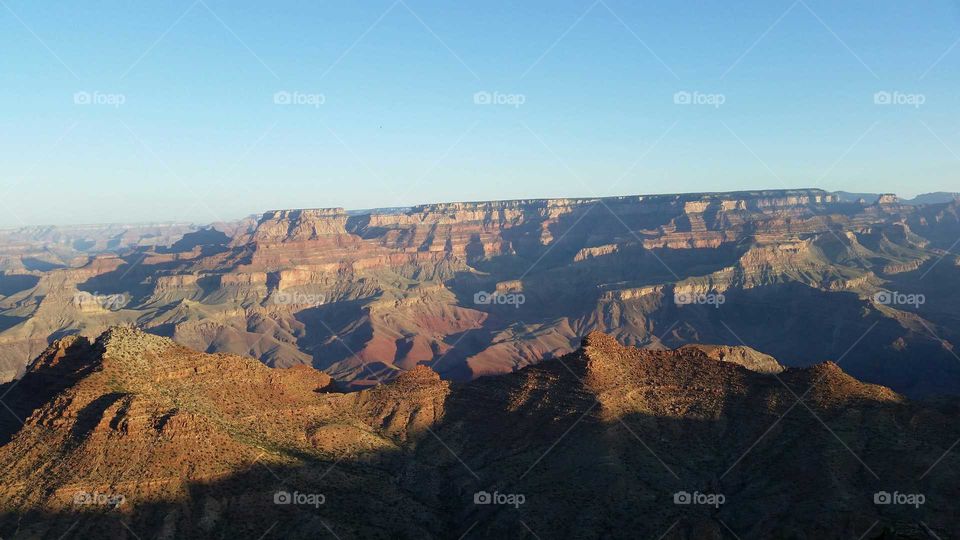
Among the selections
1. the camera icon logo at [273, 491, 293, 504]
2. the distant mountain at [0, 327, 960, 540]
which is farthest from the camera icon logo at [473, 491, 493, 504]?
the camera icon logo at [273, 491, 293, 504]

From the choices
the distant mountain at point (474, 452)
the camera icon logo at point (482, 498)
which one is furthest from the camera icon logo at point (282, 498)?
the camera icon logo at point (482, 498)

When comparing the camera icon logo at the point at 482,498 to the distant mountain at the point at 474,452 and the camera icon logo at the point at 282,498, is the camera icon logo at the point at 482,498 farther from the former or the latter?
the camera icon logo at the point at 282,498

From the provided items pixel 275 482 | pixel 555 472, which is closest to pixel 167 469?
pixel 275 482

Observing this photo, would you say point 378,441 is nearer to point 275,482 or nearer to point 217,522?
point 275,482

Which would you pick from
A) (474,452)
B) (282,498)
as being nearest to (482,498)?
(474,452)

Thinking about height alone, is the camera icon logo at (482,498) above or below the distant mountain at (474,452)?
below

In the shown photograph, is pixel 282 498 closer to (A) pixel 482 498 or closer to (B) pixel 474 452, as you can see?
(A) pixel 482 498

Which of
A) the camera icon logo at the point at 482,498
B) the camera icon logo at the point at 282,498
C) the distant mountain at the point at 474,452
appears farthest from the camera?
the camera icon logo at the point at 482,498

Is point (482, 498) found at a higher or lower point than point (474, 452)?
lower
